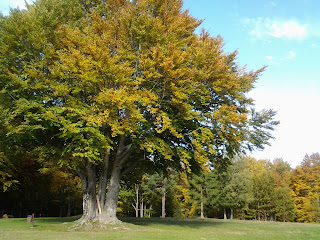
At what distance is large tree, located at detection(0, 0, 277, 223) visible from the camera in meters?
12.7

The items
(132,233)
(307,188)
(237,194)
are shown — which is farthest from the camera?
(307,188)

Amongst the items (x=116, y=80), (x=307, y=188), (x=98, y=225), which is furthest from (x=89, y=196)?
(x=307, y=188)

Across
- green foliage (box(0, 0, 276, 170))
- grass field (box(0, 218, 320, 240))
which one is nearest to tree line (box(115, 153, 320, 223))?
grass field (box(0, 218, 320, 240))

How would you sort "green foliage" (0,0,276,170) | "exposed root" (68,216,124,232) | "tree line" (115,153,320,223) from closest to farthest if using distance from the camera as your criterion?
"green foliage" (0,0,276,170)
"exposed root" (68,216,124,232)
"tree line" (115,153,320,223)

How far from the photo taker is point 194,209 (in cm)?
4716

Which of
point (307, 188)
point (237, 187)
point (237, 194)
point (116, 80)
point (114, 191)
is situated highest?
point (116, 80)

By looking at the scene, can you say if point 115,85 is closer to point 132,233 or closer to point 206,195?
point 132,233

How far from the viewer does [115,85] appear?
555 inches

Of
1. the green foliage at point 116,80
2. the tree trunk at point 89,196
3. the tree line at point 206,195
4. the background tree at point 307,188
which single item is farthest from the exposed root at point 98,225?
the background tree at point 307,188

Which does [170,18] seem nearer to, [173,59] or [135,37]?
[135,37]

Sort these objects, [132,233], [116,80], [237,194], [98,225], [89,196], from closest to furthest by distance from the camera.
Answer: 1. [132,233]
2. [116,80]
3. [98,225]
4. [89,196]
5. [237,194]

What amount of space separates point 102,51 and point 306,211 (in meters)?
49.3

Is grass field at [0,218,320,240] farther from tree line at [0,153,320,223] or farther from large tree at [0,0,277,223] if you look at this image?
tree line at [0,153,320,223]

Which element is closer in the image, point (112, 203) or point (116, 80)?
point (116, 80)
